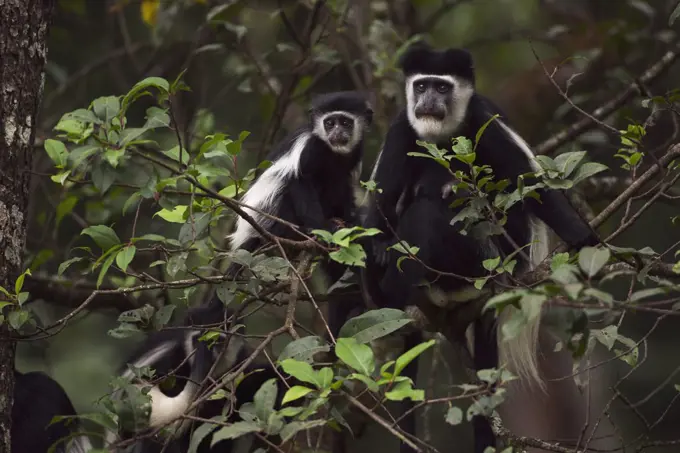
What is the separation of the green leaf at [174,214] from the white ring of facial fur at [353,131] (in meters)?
1.33

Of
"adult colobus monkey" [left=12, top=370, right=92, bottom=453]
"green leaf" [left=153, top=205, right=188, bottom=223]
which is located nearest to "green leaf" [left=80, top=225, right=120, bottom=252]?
"green leaf" [left=153, top=205, right=188, bottom=223]

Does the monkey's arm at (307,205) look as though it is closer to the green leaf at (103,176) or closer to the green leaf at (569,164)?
the green leaf at (103,176)

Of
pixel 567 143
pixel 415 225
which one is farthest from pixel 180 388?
pixel 567 143

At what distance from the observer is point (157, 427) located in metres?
1.74

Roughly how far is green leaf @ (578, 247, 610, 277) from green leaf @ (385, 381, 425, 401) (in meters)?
0.34

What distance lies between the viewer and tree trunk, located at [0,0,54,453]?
87.2 inches

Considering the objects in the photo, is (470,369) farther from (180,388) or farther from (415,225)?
(180,388)

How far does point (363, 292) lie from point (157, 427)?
49.3 inches

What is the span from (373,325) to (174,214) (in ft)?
2.18

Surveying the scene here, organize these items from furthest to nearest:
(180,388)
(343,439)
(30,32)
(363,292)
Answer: (180,388) → (343,439) → (363,292) → (30,32)

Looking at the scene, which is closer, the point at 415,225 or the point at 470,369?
the point at 470,369

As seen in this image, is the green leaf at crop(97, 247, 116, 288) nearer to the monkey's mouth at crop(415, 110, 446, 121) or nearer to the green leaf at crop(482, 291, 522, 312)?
the green leaf at crop(482, 291, 522, 312)

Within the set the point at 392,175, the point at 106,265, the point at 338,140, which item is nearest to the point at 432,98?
the point at 392,175

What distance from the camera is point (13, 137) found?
2262 millimetres
